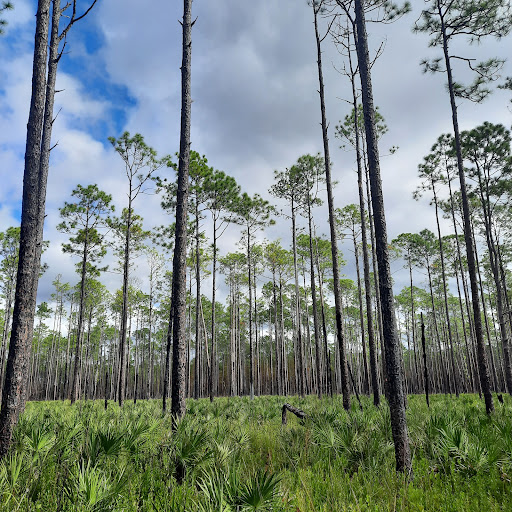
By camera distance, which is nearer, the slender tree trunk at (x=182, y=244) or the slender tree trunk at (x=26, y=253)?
the slender tree trunk at (x=26, y=253)

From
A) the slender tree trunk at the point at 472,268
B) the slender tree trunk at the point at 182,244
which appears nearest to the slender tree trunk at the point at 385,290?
the slender tree trunk at the point at 182,244

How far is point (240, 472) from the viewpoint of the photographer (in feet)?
13.1

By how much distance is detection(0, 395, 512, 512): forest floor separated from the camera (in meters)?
2.91

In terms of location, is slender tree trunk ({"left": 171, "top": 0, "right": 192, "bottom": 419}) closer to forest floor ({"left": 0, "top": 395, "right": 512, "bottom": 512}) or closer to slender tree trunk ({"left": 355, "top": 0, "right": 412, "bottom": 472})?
forest floor ({"left": 0, "top": 395, "right": 512, "bottom": 512})

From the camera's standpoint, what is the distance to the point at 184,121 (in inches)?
348

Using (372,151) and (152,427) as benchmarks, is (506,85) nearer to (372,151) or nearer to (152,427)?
(372,151)

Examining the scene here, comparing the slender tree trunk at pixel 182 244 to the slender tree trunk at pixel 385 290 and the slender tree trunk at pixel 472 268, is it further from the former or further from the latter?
the slender tree trunk at pixel 472 268

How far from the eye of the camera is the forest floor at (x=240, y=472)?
2.91 m

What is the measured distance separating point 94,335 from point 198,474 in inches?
1848

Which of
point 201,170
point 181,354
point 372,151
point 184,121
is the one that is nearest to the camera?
point 372,151

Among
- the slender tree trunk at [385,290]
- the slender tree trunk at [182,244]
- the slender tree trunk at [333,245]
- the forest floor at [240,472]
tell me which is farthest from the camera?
the slender tree trunk at [333,245]

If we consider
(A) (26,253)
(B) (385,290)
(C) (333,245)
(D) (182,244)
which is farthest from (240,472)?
(C) (333,245)

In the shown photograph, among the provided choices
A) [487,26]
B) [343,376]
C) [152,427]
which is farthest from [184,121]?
[487,26]

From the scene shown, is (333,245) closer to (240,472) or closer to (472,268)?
(472,268)
